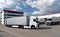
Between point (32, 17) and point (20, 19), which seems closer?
point (32, 17)

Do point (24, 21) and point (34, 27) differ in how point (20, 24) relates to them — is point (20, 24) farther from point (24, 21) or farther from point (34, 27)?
point (34, 27)

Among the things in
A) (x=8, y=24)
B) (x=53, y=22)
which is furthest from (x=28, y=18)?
(x=53, y=22)

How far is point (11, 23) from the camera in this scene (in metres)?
Result: 34.7

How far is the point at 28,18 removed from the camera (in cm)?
3130

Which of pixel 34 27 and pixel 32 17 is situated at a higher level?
pixel 32 17

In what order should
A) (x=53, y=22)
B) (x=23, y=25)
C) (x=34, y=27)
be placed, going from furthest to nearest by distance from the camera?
(x=53, y=22), (x=23, y=25), (x=34, y=27)

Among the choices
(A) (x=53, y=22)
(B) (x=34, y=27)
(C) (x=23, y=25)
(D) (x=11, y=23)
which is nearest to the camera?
(B) (x=34, y=27)

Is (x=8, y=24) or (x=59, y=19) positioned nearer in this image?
(x=8, y=24)

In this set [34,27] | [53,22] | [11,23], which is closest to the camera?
[34,27]

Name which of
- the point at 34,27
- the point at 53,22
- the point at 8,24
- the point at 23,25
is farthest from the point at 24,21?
the point at 53,22

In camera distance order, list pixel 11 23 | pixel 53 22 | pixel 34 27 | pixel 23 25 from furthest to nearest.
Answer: pixel 53 22 < pixel 11 23 < pixel 23 25 < pixel 34 27

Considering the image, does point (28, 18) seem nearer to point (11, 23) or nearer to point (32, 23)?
point (32, 23)

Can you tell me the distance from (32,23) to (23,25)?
2.46m

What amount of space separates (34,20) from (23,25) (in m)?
2.79
